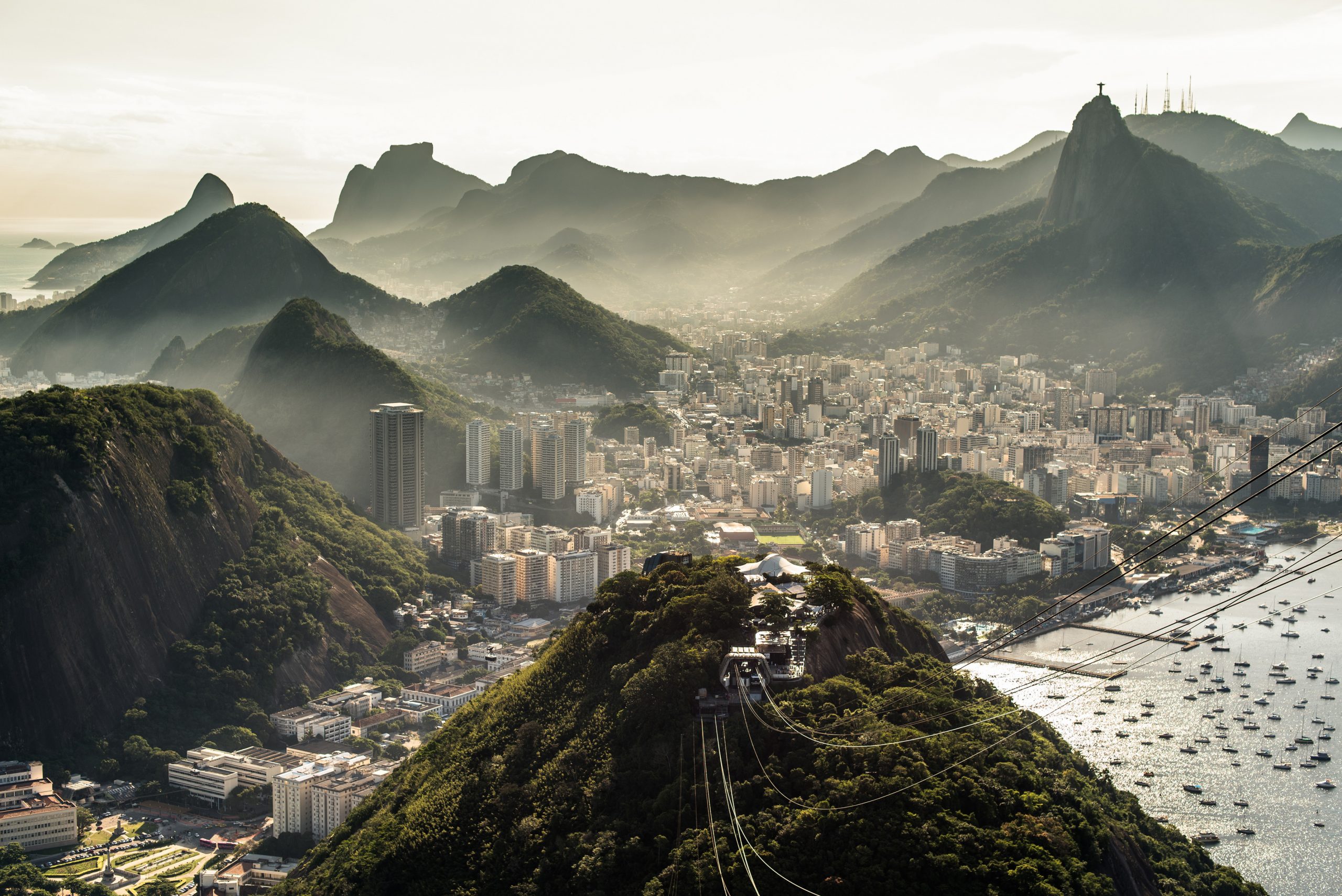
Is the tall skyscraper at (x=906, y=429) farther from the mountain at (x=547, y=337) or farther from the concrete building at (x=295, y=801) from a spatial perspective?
the concrete building at (x=295, y=801)

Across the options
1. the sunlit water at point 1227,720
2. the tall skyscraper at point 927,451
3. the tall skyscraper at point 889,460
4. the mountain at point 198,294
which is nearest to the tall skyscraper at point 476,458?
the tall skyscraper at point 889,460

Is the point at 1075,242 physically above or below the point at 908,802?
above

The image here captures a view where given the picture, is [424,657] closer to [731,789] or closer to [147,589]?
[147,589]

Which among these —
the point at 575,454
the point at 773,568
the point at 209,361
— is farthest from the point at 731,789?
the point at 209,361

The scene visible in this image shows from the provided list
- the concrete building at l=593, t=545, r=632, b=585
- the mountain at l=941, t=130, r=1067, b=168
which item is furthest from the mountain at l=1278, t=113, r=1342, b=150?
the concrete building at l=593, t=545, r=632, b=585

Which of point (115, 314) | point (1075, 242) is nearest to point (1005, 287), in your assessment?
point (1075, 242)

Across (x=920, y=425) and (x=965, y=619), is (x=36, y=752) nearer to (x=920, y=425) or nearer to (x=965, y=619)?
(x=965, y=619)

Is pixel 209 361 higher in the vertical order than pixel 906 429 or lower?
A: higher
